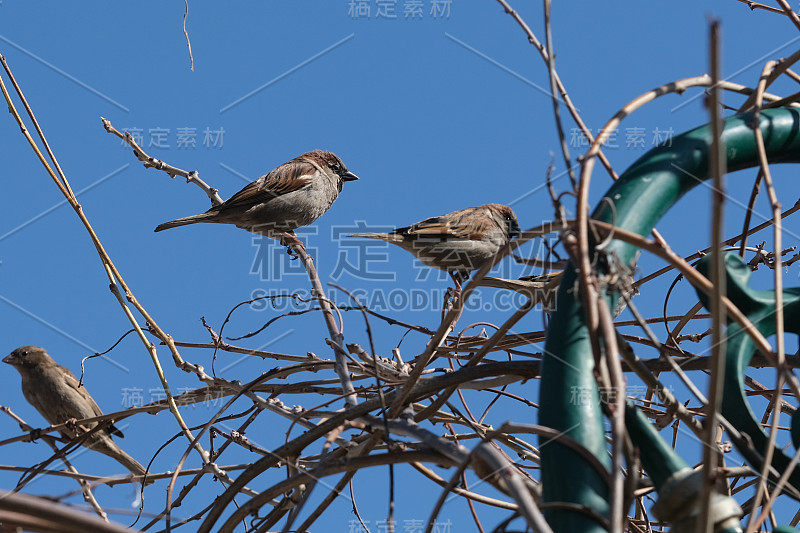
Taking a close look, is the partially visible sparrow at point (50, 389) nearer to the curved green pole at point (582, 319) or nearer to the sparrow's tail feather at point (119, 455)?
the sparrow's tail feather at point (119, 455)

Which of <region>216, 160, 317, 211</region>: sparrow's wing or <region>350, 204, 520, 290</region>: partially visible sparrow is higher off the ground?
<region>216, 160, 317, 211</region>: sparrow's wing

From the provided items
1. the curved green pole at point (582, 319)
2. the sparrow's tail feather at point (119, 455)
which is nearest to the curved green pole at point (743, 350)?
the curved green pole at point (582, 319)

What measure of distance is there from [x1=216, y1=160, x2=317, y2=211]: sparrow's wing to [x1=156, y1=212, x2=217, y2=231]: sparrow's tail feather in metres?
0.13

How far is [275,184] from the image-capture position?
24.8 ft

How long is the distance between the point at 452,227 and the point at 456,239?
4.6 inches

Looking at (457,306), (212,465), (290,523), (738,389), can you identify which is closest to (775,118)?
(738,389)

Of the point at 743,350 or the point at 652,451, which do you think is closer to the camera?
the point at 652,451

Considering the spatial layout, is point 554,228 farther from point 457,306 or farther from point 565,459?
point 457,306

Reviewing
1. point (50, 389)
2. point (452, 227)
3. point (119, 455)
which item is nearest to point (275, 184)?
point (452, 227)

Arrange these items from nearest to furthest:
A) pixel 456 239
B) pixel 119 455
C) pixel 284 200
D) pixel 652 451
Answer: pixel 652 451 < pixel 119 455 < pixel 456 239 < pixel 284 200

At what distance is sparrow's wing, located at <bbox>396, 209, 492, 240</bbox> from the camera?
267 inches

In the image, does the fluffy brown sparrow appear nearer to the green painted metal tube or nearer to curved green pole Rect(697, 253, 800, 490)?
curved green pole Rect(697, 253, 800, 490)

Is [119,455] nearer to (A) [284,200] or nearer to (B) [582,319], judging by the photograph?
(A) [284,200]

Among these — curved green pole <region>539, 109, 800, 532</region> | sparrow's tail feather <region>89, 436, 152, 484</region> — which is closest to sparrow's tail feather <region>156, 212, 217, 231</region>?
sparrow's tail feather <region>89, 436, 152, 484</region>
